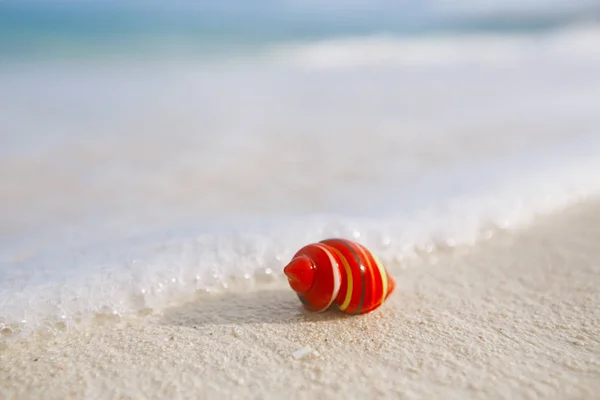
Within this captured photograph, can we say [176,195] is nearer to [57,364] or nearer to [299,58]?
[57,364]

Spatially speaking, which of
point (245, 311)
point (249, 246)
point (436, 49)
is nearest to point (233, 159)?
point (249, 246)

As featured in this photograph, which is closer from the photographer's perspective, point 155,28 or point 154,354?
point 154,354

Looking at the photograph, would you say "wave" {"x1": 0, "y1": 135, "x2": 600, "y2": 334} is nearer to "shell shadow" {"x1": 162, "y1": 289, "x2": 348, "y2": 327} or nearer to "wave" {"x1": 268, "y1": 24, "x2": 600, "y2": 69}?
"shell shadow" {"x1": 162, "y1": 289, "x2": 348, "y2": 327}

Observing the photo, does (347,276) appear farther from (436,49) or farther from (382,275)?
(436,49)

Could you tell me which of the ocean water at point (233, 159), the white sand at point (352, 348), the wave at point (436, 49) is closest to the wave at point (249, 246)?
the ocean water at point (233, 159)

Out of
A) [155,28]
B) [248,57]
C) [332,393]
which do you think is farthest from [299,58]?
[332,393]

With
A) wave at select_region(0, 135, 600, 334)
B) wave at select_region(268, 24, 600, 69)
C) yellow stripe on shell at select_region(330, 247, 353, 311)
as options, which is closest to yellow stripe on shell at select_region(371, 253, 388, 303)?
yellow stripe on shell at select_region(330, 247, 353, 311)
